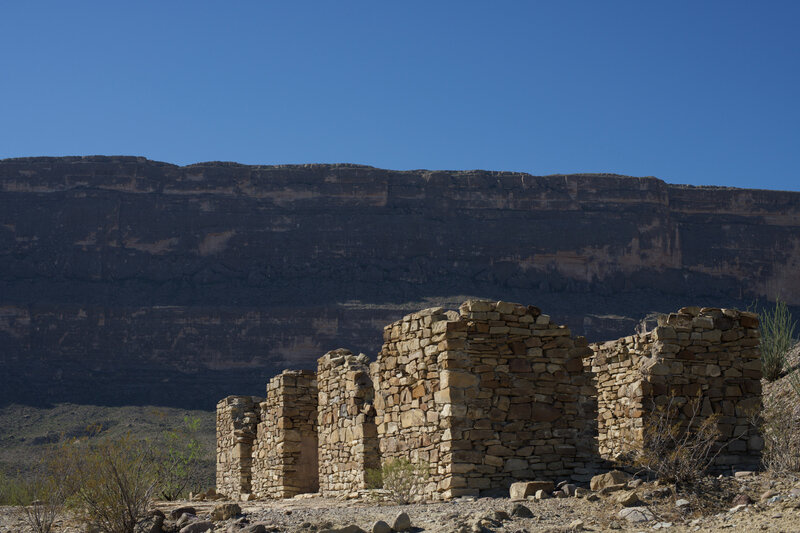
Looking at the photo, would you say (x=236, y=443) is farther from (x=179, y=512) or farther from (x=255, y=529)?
(x=255, y=529)

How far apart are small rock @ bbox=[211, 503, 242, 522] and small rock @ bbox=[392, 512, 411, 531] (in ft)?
8.63

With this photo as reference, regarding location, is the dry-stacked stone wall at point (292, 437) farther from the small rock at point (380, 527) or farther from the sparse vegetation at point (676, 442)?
the small rock at point (380, 527)

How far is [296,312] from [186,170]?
1991 cm

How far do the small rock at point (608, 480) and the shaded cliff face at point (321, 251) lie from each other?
64348 millimetres

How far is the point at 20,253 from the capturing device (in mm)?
84188

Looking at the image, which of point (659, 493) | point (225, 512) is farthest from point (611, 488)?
point (225, 512)

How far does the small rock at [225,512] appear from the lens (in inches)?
472

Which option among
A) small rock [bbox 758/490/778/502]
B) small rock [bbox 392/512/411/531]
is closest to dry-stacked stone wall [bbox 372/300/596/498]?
small rock [bbox 392/512/411/531]

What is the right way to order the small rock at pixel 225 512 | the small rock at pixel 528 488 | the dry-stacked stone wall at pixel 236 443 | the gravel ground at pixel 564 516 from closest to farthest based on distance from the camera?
the gravel ground at pixel 564 516 → the small rock at pixel 528 488 → the small rock at pixel 225 512 → the dry-stacked stone wall at pixel 236 443

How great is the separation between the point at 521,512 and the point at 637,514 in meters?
1.16

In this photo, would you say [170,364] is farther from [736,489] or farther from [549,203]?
[736,489]

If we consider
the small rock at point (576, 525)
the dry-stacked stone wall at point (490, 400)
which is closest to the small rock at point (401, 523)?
the small rock at point (576, 525)

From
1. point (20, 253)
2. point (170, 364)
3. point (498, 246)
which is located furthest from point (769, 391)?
point (20, 253)

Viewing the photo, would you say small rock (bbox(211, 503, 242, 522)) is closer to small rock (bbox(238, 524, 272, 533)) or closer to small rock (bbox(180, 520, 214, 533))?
small rock (bbox(180, 520, 214, 533))
